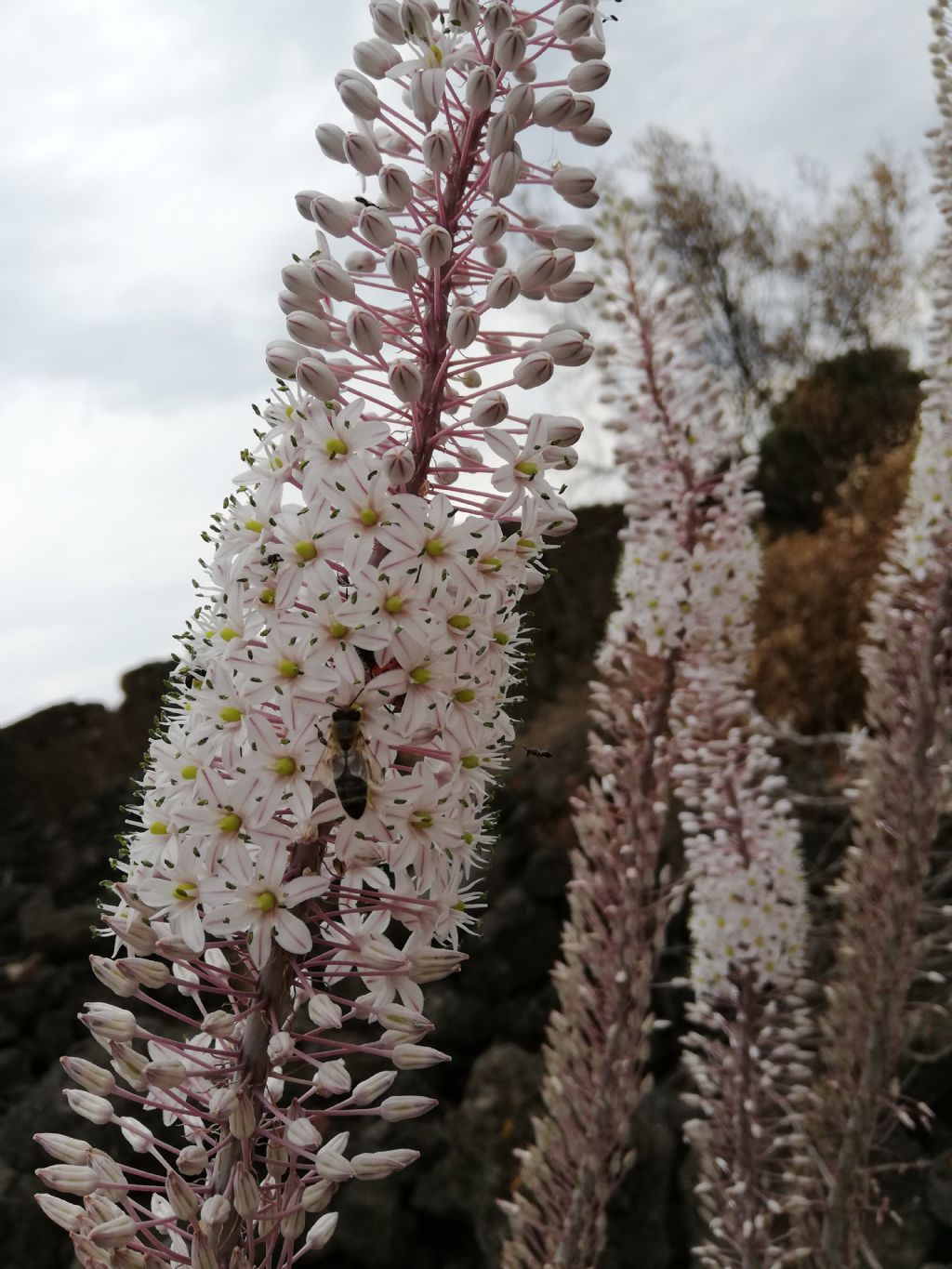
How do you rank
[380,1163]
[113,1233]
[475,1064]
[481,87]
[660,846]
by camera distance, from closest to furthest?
[113,1233] → [380,1163] → [481,87] → [660,846] → [475,1064]

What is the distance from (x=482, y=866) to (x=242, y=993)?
1.56ft

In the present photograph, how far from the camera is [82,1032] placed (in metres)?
6.79

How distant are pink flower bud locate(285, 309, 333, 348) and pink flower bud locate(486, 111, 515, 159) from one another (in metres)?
0.45

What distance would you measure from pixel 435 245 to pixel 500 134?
0.25m

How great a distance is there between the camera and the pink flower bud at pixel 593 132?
2074 mm

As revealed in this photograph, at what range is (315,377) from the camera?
1.78 m

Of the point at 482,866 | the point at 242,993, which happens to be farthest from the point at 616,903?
the point at 242,993

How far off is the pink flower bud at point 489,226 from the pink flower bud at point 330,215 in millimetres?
271

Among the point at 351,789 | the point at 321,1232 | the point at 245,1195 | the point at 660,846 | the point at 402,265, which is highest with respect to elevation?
the point at 402,265

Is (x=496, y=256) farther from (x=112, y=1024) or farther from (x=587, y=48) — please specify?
(x=112, y=1024)

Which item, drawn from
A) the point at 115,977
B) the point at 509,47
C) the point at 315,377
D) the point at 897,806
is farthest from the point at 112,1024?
the point at 897,806

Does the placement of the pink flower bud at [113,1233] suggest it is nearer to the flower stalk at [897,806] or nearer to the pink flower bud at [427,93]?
the pink flower bud at [427,93]

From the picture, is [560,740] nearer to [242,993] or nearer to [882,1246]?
[882,1246]

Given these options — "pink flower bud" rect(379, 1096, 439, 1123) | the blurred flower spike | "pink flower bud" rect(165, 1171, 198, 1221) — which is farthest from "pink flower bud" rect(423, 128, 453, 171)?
"pink flower bud" rect(165, 1171, 198, 1221)
